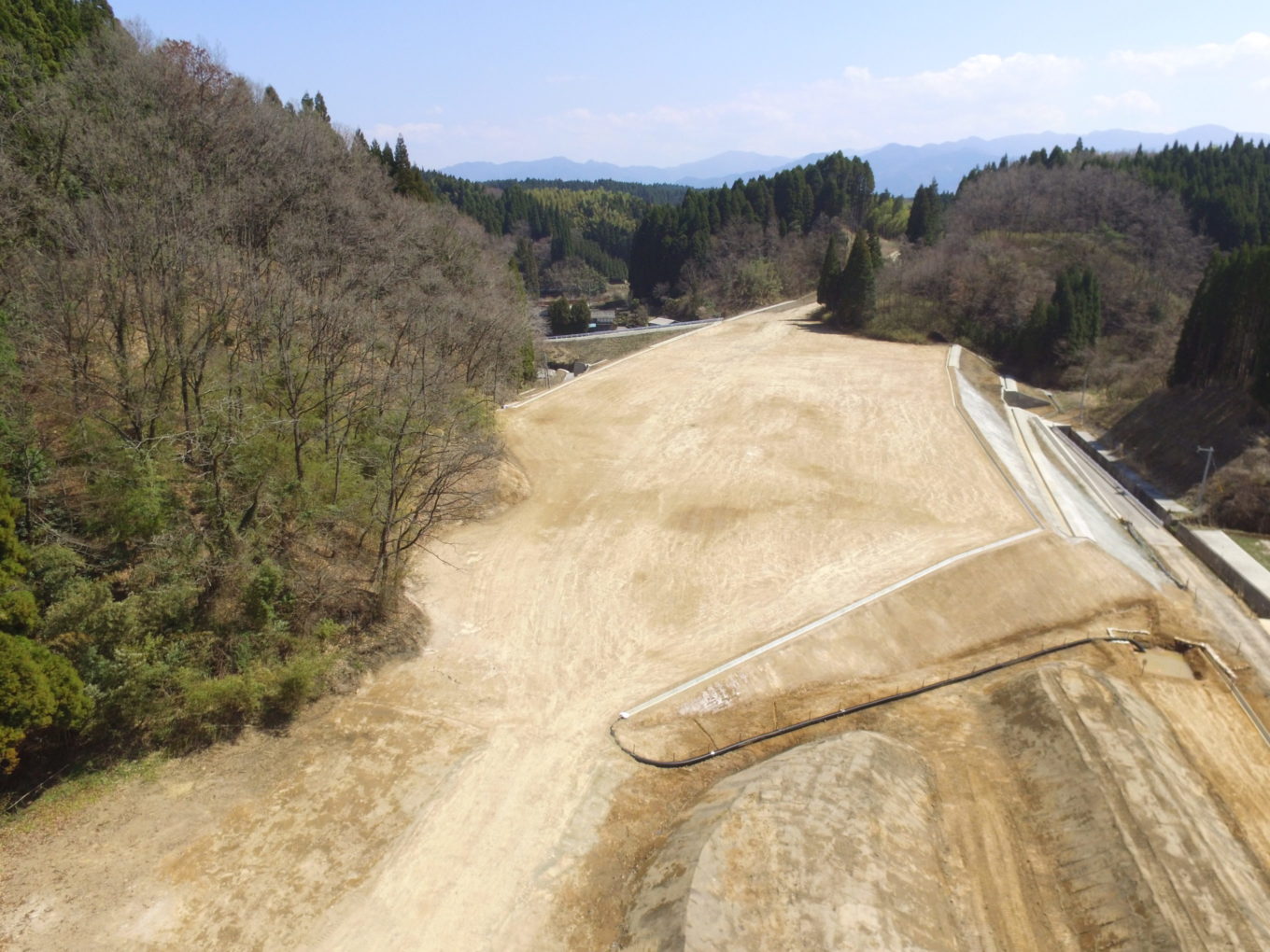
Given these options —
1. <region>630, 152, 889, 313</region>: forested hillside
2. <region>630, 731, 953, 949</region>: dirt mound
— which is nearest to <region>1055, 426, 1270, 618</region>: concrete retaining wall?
<region>630, 731, 953, 949</region>: dirt mound

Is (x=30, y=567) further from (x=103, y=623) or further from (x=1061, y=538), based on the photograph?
(x=1061, y=538)

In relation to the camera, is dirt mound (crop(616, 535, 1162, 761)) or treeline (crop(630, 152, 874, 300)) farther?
treeline (crop(630, 152, 874, 300))

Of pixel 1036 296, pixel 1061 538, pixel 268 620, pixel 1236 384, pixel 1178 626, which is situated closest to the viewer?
pixel 268 620

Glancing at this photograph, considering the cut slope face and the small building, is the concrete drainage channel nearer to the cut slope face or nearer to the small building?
the cut slope face

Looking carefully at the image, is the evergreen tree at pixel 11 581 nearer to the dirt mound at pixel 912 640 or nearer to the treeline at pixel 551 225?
the dirt mound at pixel 912 640

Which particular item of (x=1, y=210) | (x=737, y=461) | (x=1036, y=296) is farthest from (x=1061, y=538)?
(x=1036, y=296)

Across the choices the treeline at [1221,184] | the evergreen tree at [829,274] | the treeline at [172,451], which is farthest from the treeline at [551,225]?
the treeline at [172,451]
